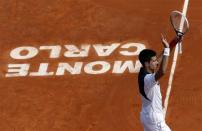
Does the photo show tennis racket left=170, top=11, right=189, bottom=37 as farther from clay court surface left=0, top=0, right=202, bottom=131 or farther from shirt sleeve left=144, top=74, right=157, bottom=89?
clay court surface left=0, top=0, right=202, bottom=131

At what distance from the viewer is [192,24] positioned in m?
18.1

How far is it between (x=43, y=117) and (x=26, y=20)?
491 cm

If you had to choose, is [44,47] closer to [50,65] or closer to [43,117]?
[50,65]

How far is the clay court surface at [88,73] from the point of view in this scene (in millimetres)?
15094

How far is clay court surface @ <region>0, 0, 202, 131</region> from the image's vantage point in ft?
49.5

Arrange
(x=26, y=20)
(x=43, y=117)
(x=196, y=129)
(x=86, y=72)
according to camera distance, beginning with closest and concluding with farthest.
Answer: (x=196, y=129)
(x=43, y=117)
(x=86, y=72)
(x=26, y=20)

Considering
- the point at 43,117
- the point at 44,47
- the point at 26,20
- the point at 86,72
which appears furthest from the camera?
the point at 26,20

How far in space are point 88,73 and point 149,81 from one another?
6.41m

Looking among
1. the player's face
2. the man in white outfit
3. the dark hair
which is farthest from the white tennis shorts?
the dark hair

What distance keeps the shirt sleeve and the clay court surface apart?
164 inches

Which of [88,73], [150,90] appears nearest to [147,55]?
[150,90]

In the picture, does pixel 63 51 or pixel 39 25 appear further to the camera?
pixel 39 25

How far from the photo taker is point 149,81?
412 inches

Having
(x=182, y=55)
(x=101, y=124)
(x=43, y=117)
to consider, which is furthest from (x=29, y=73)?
(x=182, y=55)
